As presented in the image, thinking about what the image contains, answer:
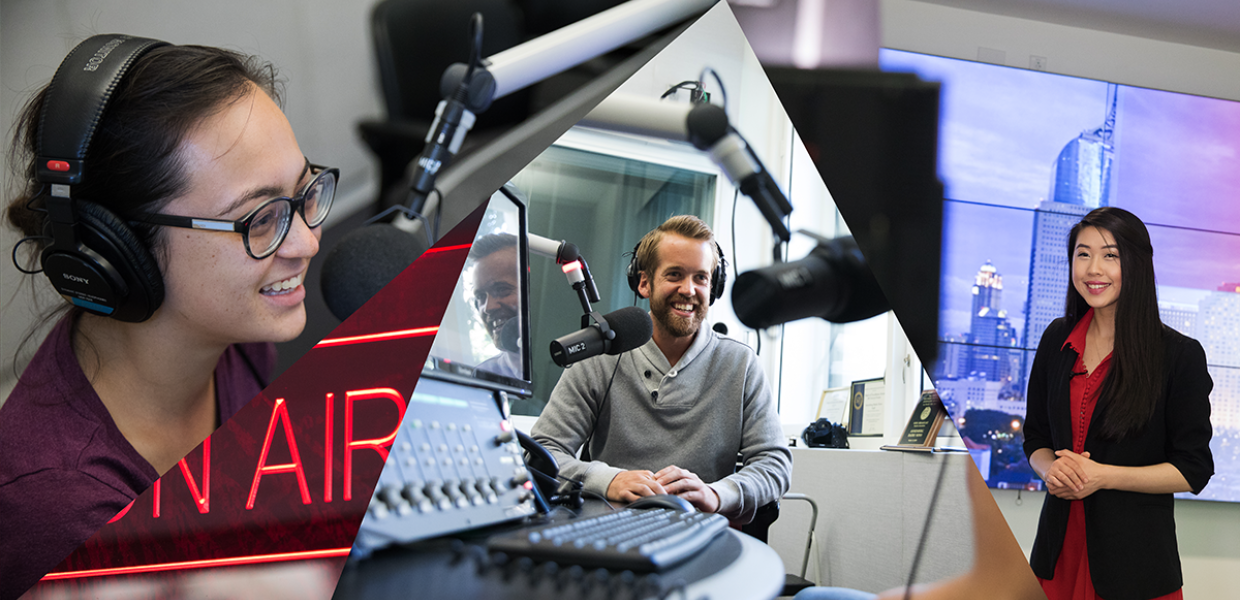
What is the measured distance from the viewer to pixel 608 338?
1.60 feet

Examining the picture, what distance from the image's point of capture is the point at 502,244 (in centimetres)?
51

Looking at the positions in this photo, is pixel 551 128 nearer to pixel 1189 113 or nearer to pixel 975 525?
pixel 975 525

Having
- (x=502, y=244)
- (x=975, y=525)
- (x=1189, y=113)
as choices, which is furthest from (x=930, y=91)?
(x=502, y=244)

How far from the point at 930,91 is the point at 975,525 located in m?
0.93

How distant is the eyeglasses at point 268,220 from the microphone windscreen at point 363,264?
53 millimetres

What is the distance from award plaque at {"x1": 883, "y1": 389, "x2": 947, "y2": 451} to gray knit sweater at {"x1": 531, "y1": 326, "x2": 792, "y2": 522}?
137 mm

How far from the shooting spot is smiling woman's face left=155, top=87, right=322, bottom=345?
66 cm

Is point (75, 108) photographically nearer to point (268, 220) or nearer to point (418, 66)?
point (268, 220)

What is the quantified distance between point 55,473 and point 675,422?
23.0 inches

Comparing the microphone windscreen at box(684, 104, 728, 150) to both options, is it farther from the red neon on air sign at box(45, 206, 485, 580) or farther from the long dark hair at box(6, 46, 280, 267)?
the long dark hair at box(6, 46, 280, 267)

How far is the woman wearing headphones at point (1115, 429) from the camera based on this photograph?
963 mm

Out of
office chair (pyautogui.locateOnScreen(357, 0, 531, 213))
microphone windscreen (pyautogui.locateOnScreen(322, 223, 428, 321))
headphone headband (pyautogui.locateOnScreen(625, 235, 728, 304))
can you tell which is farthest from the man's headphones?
office chair (pyautogui.locateOnScreen(357, 0, 531, 213))

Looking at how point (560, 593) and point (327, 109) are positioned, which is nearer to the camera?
point (560, 593)

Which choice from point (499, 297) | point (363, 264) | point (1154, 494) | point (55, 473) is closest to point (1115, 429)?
point (1154, 494)
